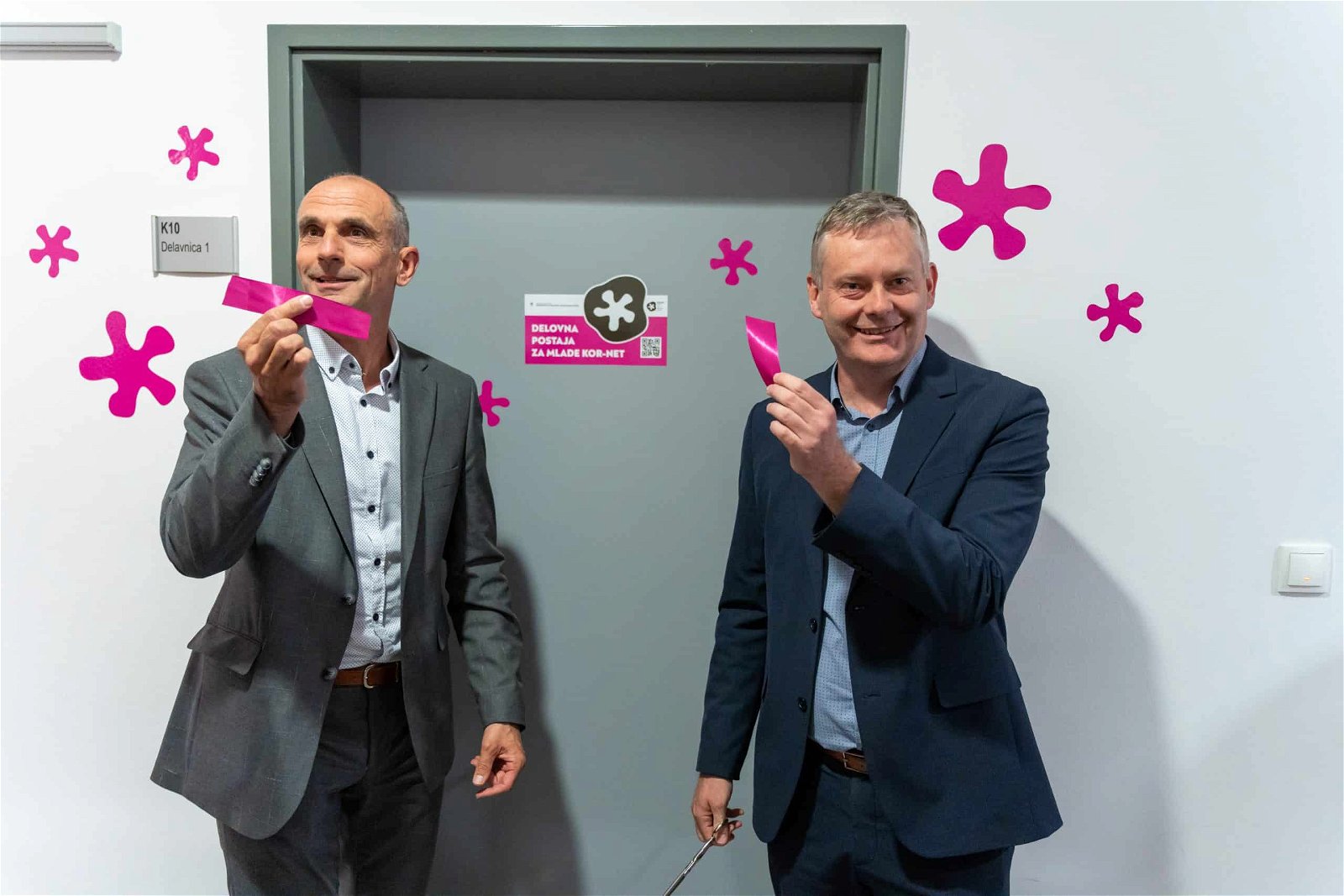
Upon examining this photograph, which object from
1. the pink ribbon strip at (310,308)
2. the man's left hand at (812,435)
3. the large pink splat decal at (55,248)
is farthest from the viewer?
the large pink splat decal at (55,248)

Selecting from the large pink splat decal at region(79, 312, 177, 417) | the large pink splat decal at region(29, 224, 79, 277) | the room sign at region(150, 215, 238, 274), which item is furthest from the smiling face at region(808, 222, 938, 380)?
the large pink splat decal at region(29, 224, 79, 277)

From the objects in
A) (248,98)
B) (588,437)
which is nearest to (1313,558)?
(588,437)

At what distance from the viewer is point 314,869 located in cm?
141

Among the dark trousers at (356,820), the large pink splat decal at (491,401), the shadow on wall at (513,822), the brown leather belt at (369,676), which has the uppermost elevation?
the large pink splat decal at (491,401)

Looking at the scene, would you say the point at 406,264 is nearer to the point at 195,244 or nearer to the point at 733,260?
the point at 195,244

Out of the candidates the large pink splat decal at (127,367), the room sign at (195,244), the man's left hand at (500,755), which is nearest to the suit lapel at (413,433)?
the man's left hand at (500,755)

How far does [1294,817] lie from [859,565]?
52.6 inches

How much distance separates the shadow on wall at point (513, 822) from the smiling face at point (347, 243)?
0.79m

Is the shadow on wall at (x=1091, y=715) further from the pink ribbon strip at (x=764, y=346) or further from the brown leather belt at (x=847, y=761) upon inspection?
the pink ribbon strip at (x=764, y=346)

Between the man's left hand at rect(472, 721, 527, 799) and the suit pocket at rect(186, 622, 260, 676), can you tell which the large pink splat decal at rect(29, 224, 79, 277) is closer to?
the suit pocket at rect(186, 622, 260, 676)

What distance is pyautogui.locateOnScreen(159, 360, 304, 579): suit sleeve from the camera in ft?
3.80

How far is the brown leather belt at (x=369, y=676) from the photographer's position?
55.9 inches

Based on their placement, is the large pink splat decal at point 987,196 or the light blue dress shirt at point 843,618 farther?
the large pink splat decal at point 987,196

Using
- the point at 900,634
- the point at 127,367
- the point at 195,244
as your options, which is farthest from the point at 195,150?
the point at 900,634
